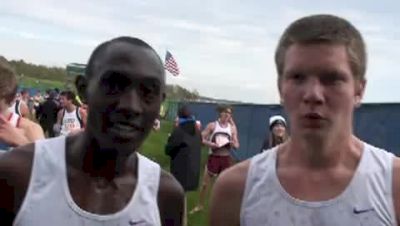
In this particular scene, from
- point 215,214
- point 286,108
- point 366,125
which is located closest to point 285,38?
point 286,108

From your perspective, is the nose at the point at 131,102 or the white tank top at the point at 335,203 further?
the white tank top at the point at 335,203

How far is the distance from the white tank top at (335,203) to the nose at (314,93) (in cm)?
34

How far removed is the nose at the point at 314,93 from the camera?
2.72m

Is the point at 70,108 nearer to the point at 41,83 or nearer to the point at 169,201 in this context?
the point at 169,201

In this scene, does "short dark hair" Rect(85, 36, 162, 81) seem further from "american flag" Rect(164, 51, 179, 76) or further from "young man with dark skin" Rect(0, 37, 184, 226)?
"american flag" Rect(164, 51, 179, 76)

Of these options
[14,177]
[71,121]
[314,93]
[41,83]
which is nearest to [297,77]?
[314,93]

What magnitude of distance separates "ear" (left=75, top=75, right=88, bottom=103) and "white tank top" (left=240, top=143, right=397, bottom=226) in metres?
0.69

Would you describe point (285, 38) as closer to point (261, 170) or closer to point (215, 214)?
point (261, 170)

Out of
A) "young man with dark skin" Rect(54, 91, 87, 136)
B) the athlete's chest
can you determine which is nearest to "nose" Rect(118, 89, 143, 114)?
the athlete's chest

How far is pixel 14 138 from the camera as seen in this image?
19.0 feet

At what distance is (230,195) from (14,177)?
812 millimetres

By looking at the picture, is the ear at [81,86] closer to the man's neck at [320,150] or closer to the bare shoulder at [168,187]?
the bare shoulder at [168,187]

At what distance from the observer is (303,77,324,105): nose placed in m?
2.72

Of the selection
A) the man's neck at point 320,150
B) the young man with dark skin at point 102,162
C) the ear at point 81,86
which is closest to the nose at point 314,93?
the man's neck at point 320,150
